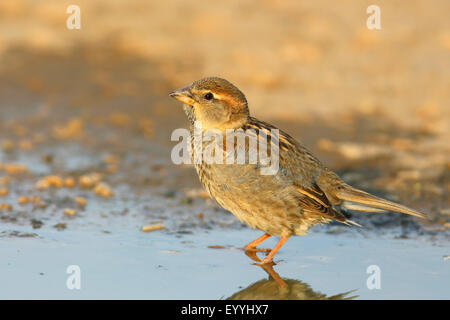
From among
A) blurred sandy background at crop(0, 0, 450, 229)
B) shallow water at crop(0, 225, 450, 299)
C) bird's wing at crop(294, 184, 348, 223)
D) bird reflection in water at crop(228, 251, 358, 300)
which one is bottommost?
bird reflection in water at crop(228, 251, 358, 300)

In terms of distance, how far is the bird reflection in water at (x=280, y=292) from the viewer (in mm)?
5062

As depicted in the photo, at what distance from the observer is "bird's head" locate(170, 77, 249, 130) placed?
6.13 m

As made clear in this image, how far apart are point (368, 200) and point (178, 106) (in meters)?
4.62

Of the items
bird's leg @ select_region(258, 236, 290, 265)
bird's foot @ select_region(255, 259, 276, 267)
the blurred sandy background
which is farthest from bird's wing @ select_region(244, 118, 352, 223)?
the blurred sandy background

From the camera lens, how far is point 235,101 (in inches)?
243

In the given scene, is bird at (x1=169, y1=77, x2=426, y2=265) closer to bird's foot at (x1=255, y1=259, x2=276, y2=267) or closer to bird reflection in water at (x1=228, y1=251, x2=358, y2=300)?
bird's foot at (x1=255, y1=259, x2=276, y2=267)

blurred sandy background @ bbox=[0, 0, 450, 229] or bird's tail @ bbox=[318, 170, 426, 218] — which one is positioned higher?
blurred sandy background @ bbox=[0, 0, 450, 229]

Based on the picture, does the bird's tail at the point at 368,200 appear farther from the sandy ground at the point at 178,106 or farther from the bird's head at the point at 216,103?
the bird's head at the point at 216,103

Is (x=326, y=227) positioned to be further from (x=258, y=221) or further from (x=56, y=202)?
(x=56, y=202)

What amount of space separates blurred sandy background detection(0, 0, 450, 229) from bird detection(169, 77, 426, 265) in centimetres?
189

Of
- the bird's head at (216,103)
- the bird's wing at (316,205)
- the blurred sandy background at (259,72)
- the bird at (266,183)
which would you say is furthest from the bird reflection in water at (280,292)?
the blurred sandy background at (259,72)

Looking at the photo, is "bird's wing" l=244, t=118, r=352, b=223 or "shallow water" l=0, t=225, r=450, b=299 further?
"bird's wing" l=244, t=118, r=352, b=223
